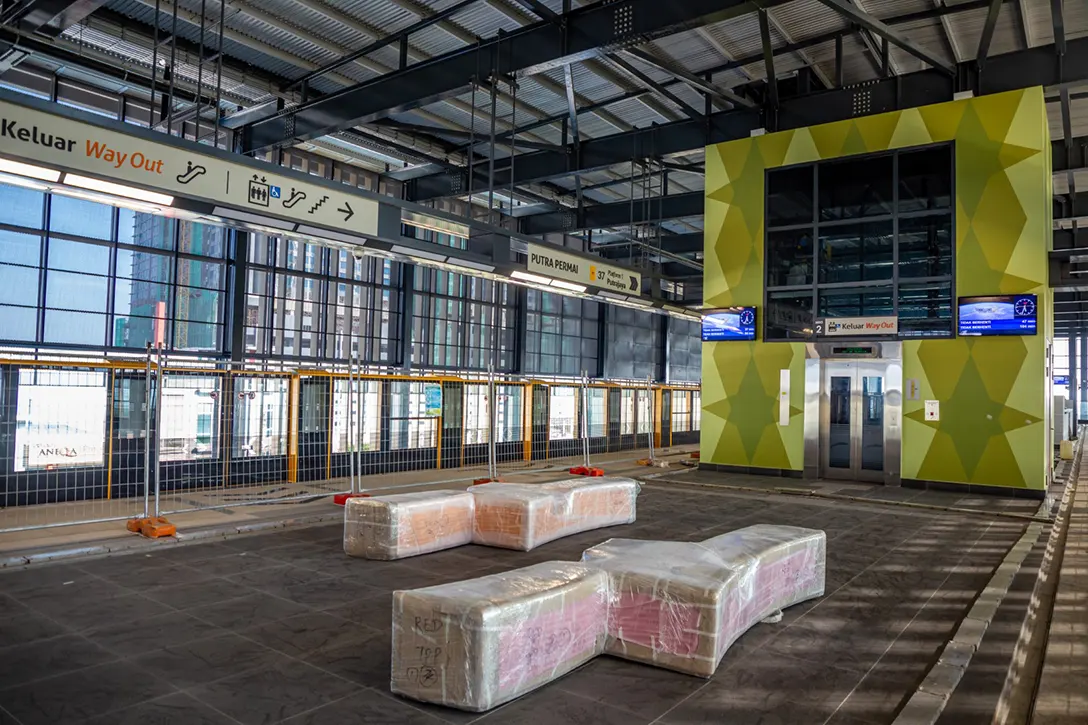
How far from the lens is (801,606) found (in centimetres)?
549

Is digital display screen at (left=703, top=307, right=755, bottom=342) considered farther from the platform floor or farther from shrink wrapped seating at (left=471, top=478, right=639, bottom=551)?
the platform floor

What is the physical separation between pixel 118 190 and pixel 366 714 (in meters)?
4.84

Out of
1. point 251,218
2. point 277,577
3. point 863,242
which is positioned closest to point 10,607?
point 277,577

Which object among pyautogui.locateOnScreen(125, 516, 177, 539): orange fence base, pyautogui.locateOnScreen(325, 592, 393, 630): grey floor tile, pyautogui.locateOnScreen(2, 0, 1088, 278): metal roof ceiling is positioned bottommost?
pyautogui.locateOnScreen(325, 592, 393, 630): grey floor tile

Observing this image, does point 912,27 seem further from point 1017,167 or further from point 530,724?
point 530,724

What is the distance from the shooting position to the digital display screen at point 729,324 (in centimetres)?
1402

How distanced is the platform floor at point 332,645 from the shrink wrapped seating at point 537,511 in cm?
17

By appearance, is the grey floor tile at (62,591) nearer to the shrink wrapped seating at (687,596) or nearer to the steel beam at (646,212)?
the shrink wrapped seating at (687,596)

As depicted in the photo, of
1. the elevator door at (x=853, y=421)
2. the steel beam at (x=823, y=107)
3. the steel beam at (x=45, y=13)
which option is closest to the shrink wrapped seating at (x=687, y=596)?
the steel beam at (x=45, y=13)

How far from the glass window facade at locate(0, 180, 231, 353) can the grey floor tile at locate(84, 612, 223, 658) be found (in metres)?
7.53

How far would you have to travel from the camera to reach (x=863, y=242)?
43.9ft

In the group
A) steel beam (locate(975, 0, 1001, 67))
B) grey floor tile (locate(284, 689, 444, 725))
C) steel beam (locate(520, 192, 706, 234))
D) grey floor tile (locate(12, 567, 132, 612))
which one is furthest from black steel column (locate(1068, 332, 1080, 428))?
grey floor tile (locate(12, 567, 132, 612))

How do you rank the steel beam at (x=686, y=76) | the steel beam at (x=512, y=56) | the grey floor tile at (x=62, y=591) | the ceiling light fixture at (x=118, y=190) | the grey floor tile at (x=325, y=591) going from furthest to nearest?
the steel beam at (x=686, y=76)
the steel beam at (x=512, y=56)
the ceiling light fixture at (x=118, y=190)
the grey floor tile at (x=325, y=591)
the grey floor tile at (x=62, y=591)

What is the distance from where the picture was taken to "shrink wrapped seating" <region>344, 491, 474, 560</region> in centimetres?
664
